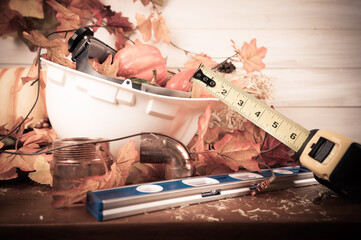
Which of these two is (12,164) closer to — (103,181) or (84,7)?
(103,181)

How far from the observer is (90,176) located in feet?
1.29

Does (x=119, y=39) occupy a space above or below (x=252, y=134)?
above

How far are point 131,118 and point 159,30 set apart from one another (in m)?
0.60

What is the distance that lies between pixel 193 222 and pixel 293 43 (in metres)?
0.95

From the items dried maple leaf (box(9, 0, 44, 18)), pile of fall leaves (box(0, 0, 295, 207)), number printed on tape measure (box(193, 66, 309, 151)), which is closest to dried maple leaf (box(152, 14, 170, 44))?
pile of fall leaves (box(0, 0, 295, 207))

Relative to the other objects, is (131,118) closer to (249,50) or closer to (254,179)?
(254,179)

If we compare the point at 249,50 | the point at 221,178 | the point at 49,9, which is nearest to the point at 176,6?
the point at 249,50

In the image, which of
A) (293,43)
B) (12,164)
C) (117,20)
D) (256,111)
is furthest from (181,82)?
(293,43)

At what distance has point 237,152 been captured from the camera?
0.50m

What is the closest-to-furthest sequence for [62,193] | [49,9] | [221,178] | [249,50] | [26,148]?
1. [62,193]
2. [221,178]
3. [26,148]
4. [249,50]
5. [49,9]

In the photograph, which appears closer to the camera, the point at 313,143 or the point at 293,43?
the point at 313,143

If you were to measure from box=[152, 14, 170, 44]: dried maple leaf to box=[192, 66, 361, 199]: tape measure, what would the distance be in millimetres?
522

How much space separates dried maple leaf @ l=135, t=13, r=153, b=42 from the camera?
37.2 inches

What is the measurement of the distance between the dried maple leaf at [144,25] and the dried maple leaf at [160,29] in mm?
17
